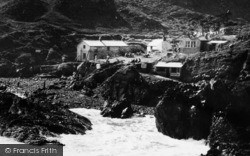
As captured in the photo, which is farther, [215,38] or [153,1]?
[153,1]

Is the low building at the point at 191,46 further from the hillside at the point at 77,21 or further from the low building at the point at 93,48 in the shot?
the hillside at the point at 77,21

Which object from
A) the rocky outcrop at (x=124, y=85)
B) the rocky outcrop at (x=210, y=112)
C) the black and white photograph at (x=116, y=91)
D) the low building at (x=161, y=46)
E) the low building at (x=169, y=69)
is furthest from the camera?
the low building at (x=161, y=46)

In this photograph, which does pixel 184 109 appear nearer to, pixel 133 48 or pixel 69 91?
pixel 69 91

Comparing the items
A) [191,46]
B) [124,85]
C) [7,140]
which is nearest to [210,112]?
[7,140]

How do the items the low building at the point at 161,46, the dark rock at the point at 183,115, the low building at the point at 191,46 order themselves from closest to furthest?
A: the dark rock at the point at 183,115 → the low building at the point at 191,46 → the low building at the point at 161,46

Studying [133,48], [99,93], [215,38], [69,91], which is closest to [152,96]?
[99,93]

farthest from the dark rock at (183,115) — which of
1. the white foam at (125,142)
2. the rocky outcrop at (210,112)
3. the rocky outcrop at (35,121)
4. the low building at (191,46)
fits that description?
the low building at (191,46)
